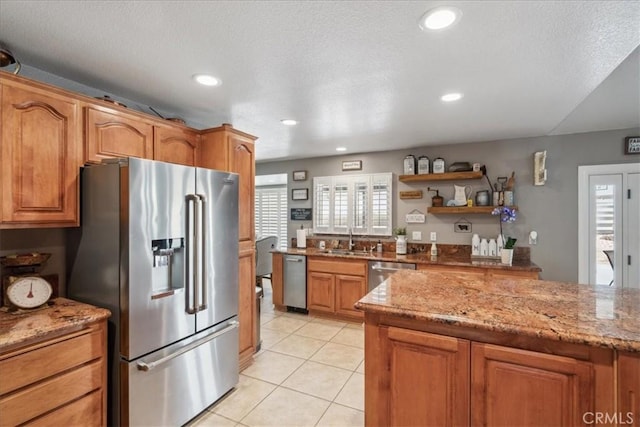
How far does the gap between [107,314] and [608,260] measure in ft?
15.8

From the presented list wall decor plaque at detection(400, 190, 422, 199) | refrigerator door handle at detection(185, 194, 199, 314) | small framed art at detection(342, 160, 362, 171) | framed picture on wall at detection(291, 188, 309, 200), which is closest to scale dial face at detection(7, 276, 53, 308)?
refrigerator door handle at detection(185, 194, 199, 314)

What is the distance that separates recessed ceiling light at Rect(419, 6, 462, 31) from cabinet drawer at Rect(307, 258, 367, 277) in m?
2.80

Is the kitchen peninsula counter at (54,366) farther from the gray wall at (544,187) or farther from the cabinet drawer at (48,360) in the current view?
the gray wall at (544,187)

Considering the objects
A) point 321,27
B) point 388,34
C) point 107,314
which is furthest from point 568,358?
point 107,314

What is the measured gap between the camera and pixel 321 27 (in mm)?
1449

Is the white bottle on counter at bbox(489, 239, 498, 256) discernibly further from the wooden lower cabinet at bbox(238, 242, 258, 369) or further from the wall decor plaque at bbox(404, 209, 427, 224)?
the wooden lower cabinet at bbox(238, 242, 258, 369)

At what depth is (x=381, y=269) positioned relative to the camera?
3.68 metres

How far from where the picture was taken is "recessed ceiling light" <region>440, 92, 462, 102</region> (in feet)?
7.52

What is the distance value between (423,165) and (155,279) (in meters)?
3.40

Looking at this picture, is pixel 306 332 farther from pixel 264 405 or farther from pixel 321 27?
pixel 321 27

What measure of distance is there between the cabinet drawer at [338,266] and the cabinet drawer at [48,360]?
2664mm

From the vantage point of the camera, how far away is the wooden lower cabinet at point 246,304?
2.67m

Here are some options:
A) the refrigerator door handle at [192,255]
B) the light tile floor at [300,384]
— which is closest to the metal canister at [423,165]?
the light tile floor at [300,384]

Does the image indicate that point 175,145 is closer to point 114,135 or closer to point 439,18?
point 114,135
